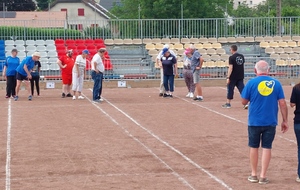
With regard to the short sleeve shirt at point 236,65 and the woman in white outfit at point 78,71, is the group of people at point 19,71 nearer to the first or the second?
the woman in white outfit at point 78,71

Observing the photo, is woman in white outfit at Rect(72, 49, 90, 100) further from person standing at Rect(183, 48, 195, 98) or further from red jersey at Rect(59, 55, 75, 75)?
person standing at Rect(183, 48, 195, 98)

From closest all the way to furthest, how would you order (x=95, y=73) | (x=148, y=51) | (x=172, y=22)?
1. (x=95, y=73)
2. (x=148, y=51)
3. (x=172, y=22)

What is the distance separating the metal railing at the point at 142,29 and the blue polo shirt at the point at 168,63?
522 inches

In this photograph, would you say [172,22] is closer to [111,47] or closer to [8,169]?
[111,47]

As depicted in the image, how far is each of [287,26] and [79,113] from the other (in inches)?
963

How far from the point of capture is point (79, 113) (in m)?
19.0

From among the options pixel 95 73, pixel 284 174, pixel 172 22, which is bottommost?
pixel 284 174

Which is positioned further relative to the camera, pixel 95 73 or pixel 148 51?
pixel 148 51

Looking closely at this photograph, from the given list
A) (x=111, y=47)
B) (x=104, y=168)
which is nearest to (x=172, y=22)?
(x=111, y=47)

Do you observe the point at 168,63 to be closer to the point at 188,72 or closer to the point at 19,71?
the point at 188,72

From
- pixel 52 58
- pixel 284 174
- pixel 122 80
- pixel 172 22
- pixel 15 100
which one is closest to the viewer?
pixel 284 174

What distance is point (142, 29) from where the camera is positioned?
1452 inches

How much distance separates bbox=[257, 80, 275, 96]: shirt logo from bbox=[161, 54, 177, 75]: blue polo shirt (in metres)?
12.9

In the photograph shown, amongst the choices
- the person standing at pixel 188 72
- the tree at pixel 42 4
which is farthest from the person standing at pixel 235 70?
the tree at pixel 42 4
